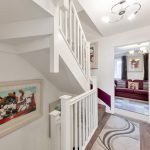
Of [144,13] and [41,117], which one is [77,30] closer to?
[144,13]

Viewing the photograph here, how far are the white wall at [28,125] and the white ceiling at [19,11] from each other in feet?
2.68

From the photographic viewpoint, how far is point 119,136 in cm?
209

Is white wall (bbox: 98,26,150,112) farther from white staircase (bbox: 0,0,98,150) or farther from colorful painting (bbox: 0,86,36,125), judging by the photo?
colorful painting (bbox: 0,86,36,125)

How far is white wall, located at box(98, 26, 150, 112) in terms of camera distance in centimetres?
287

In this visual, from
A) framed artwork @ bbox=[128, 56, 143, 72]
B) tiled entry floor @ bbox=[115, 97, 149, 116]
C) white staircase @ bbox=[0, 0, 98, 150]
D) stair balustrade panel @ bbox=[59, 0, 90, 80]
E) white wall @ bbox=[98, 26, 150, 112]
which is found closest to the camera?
white staircase @ bbox=[0, 0, 98, 150]

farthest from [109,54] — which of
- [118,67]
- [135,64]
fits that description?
[118,67]

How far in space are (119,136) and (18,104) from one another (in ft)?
6.61

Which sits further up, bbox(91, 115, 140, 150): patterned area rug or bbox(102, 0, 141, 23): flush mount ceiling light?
bbox(102, 0, 141, 23): flush mount ceiling light

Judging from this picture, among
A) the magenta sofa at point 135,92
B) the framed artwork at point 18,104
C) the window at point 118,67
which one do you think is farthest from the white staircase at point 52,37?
the window at point 118,67

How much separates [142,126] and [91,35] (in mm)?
2848

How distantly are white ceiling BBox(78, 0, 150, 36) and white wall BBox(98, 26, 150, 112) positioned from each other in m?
0.16

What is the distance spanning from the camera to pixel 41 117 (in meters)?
2.48

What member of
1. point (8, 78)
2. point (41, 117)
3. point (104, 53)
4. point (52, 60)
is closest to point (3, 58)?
point (8, 78)

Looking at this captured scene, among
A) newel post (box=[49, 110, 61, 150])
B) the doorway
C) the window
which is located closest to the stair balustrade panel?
newel post (box=[49, 110, 61, 150])
